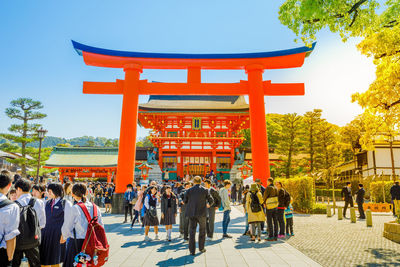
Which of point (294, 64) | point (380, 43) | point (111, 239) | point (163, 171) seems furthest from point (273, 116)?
point (111, 239)

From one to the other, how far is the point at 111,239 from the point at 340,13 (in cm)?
776

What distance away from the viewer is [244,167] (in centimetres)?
2572

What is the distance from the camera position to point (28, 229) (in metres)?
3.47

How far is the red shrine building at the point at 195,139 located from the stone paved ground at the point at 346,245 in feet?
60.0

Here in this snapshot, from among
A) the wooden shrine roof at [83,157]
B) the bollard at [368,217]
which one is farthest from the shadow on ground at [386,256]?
the wooden shrine roof at [83,157]

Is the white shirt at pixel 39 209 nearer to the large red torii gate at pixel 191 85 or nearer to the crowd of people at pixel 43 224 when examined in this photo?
the crowd of people at pixel 43 224

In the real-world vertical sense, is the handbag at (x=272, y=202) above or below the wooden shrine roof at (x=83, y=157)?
below

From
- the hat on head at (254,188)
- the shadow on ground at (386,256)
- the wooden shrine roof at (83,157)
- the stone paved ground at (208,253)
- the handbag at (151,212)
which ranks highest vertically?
the wooden shrine roof at (83,157)

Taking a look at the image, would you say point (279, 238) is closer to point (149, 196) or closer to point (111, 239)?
point (149, 196)

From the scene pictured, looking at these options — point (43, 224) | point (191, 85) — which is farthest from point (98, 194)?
point (43, 224)

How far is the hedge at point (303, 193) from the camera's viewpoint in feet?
43.5

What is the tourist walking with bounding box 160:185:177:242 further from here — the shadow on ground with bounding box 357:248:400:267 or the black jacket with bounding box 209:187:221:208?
the shadow on ground with bounding box 357:248:400:267

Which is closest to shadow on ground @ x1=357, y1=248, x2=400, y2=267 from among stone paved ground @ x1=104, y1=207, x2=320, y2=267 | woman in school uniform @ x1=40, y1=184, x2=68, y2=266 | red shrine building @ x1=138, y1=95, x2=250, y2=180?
stone paved ground @ x1=104, y1=207, x2=320, y2=267

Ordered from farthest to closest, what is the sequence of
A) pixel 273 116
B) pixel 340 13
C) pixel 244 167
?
pixel 273 116 < pixel 244 167 < pixel 340 13
